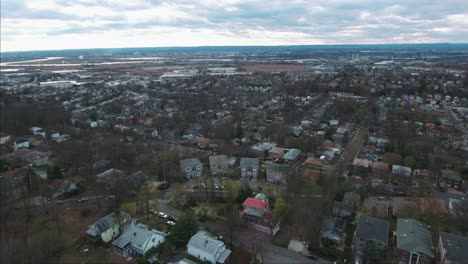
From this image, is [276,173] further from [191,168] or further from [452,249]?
[452,249]

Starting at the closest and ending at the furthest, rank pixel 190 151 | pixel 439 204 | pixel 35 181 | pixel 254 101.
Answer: pixel 439 204 → pixel 35 181 → pixel 190 151 → pixel 254 101

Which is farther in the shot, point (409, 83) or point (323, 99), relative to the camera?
point (409, 83)

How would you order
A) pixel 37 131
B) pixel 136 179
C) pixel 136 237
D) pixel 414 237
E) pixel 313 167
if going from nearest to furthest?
pixel 414 237 → pixel 136 237 → pixel 136 179 → pixel 313 167 → pixel 37 131

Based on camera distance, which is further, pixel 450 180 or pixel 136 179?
pixel 450 180

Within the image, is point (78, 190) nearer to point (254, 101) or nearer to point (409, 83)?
point (254, 101)

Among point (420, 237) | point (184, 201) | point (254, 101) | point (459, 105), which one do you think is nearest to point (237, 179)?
point (184, 201)

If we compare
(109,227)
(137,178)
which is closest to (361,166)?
(137,178)
